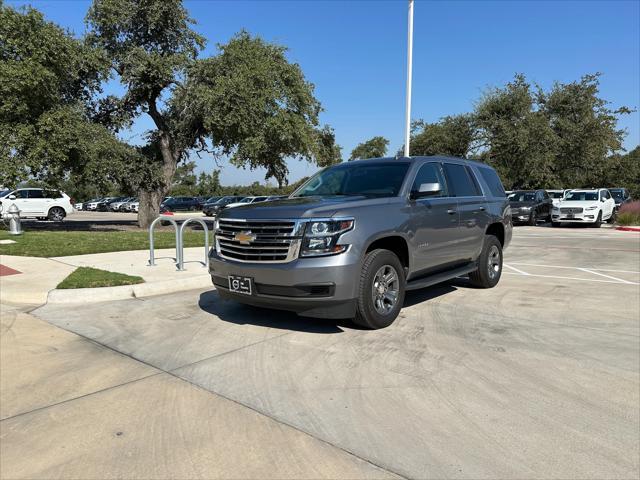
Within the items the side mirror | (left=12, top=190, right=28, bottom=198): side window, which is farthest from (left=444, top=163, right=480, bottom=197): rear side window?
(left=12, top=190, right=28, bottom=198): side window

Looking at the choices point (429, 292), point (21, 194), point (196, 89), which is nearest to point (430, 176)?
point (429, 292)

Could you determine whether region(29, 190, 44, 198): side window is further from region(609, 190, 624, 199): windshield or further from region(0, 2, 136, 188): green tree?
region(609, 190, 624, 199): windshield

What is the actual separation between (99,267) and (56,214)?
Answer: 2203 centimetres

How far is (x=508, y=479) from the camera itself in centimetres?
265

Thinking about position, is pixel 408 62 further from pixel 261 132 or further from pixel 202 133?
pixel 202 133

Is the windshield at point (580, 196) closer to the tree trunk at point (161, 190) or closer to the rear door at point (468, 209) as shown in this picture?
the rear door at point (468, 209)

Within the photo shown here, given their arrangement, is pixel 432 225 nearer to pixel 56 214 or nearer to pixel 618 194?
pixel 56 214

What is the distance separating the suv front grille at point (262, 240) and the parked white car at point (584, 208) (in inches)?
869

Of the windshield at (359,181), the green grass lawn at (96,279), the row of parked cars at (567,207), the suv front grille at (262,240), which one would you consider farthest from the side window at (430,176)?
the row of parked cars at (567,207)

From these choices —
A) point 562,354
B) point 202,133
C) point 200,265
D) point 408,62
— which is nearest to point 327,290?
point 562,354

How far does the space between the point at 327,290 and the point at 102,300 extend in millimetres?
3884

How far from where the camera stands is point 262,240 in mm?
5027

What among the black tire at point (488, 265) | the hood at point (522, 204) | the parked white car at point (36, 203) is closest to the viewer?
the black tire at point (488, 265)

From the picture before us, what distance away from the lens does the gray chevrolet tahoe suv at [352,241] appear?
4.80 metres
